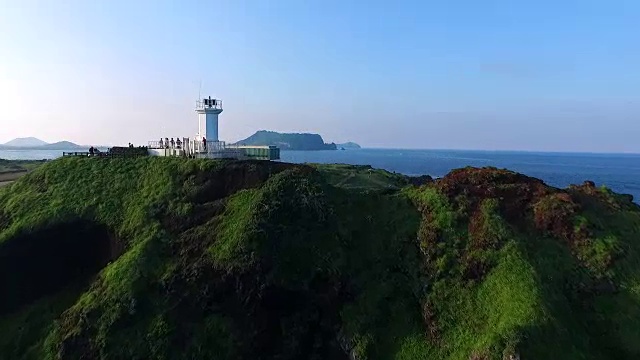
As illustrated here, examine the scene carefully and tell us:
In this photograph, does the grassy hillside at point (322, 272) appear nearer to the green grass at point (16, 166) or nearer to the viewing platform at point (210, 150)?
the viewing platform at point (210, 150)

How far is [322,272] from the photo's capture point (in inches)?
1056

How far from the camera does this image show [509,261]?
24734 millimetres

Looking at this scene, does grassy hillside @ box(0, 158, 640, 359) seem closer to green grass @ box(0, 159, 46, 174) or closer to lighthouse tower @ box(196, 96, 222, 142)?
lighthouse tower @ box(196, 96, 222, 142)

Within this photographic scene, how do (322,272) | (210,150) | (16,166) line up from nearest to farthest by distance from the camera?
(322,272), (210,150), (16,166)

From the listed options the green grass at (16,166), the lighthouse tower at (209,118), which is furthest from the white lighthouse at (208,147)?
the green grass at (16,166)

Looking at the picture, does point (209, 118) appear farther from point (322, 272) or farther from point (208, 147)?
point (322, 272)

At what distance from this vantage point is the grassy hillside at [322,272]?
75.7 feet

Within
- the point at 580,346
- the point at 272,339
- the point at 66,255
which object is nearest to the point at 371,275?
the point at 272,339

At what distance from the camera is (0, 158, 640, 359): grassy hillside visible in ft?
75.7

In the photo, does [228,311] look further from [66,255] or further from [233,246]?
[66,255]

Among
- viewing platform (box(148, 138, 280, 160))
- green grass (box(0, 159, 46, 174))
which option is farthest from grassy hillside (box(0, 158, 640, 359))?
green grass (box(0, 159, 46, 174))

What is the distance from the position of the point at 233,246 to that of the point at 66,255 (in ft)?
38.1

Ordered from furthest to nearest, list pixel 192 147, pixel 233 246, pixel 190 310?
pixel 192 147 → pixel 233 246 → pixel 190 310

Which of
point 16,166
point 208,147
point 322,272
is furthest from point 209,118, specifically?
point 16,166
